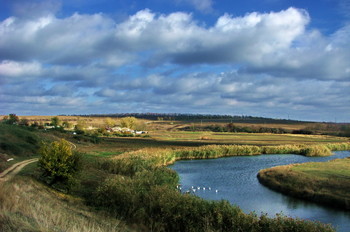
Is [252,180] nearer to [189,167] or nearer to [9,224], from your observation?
[189,167]

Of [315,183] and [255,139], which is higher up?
[255,139]

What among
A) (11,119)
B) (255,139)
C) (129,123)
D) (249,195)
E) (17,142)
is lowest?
(249,195)

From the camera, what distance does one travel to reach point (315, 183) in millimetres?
30562

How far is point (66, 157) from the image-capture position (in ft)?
77.6

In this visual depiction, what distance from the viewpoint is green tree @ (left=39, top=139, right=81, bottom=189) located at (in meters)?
22.9

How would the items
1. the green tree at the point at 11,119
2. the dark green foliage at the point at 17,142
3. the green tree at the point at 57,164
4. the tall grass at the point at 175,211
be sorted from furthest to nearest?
the green tree at the point at 11,119, the dark green foliage at the point at 17,142, the green tree at the point at 57,164, the tall grass at the point at 175,211

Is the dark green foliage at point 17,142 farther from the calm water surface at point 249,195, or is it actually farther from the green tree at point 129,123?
the green tree at point 129,123

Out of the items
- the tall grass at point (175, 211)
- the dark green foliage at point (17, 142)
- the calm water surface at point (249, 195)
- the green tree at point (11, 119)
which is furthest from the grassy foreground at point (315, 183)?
the green tree at point (11, 119)

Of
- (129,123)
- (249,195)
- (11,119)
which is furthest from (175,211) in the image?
(129,123)

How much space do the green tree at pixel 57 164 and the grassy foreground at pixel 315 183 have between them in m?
20.4

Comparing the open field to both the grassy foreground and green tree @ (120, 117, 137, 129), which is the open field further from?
the grassy foreground

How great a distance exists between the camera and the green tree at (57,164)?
901 inches

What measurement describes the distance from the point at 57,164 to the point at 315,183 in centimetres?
2359

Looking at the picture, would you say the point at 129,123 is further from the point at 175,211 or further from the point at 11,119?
the point at 175,211
